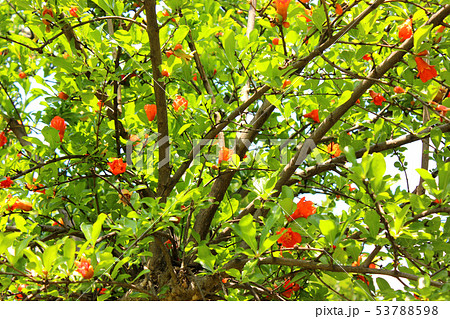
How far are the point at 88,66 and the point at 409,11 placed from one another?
142 cm

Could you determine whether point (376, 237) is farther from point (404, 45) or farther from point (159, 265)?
point (159, 265)

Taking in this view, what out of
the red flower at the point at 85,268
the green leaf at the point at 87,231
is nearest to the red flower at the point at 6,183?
the green leaf at the point at 87,231

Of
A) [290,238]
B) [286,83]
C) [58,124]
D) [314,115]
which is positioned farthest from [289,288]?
[58,124]

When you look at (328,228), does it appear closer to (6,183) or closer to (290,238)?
(290,238)

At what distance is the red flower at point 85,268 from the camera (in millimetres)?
1202

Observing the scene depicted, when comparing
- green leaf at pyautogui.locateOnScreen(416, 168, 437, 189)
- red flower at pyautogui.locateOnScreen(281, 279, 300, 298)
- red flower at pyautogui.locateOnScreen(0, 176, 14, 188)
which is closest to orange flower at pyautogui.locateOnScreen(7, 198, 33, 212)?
red flower at pyautogui.locateOnScreen(0, 176, 14, 188)

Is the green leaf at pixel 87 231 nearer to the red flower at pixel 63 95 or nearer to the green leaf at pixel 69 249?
the green leaf at pixel 69 249

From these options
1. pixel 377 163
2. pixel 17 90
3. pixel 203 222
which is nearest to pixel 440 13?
pixel 377 163

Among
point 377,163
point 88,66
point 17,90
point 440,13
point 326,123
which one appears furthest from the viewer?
point 17,90

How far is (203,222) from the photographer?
1.91 meters

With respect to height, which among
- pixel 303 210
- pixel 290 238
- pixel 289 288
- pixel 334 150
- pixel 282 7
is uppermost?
pixel 282 7

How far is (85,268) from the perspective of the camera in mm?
1208

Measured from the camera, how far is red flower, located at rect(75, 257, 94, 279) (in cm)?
120

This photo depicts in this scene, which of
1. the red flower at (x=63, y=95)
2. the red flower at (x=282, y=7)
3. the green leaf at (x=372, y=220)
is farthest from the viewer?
the red flower at (x=63, y=95)
